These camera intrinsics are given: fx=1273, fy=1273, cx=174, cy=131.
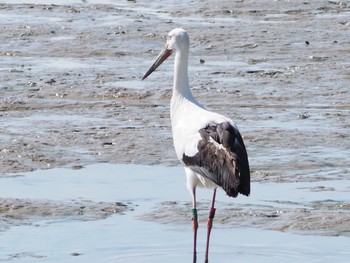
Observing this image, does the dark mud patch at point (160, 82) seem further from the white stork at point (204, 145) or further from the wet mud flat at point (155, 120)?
the white stork at point (204, 145)

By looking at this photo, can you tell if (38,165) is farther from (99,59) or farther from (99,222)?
(99,59)

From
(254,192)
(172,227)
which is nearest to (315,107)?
(254,192)

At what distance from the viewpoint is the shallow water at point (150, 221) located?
8.33 metres

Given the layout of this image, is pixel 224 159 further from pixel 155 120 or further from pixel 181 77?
pixel 155 120

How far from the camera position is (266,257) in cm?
826

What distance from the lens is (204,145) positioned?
8.41 meters

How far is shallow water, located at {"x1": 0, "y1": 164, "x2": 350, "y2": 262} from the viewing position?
27.3ft

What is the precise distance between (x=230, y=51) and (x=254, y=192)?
6587 mm

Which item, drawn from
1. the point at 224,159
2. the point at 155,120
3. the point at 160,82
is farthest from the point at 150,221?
the point at 160,82

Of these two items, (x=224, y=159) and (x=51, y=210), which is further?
(x=51, y=210)

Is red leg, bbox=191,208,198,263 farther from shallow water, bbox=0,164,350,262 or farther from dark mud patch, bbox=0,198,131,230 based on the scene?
dark mud patch, bbox=0,198,131,230

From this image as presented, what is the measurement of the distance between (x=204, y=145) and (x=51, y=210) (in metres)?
1.52

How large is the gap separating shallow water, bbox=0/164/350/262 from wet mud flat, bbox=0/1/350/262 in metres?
0.02

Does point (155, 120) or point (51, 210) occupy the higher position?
point (155, 120)
